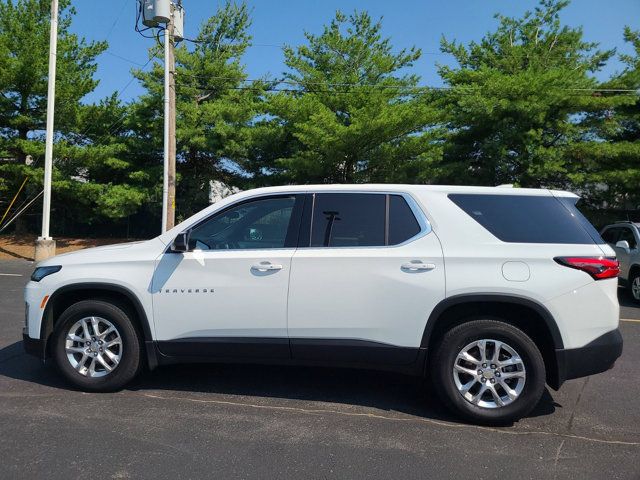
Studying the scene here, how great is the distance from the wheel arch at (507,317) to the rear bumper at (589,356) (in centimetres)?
5

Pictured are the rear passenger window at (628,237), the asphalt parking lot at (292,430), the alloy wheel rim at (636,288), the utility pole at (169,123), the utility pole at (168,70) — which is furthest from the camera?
the utility pole at (169,123)

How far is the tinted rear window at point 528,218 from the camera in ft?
13.0

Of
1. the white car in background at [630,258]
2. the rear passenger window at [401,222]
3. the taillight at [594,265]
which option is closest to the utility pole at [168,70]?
the white car in background at [630,258]

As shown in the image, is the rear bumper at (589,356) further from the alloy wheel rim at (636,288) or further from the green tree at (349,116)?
the green tree at (349,116)

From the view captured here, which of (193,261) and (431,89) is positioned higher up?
(431,89)

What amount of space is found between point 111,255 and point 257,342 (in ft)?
4.75

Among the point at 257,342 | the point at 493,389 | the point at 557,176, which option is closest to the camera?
the point at 493,389

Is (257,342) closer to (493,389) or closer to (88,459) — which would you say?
(88,459)

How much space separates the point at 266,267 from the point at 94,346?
165cm

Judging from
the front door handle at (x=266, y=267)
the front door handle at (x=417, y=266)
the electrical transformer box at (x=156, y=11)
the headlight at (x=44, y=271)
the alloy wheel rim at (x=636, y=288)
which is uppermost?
the electrical transformer box at (x=156, y=11)

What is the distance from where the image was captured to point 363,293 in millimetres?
3959

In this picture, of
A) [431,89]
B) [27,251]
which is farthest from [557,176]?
[27,251]

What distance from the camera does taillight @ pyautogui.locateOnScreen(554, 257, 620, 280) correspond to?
379cm

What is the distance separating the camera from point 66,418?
388 centimetres
